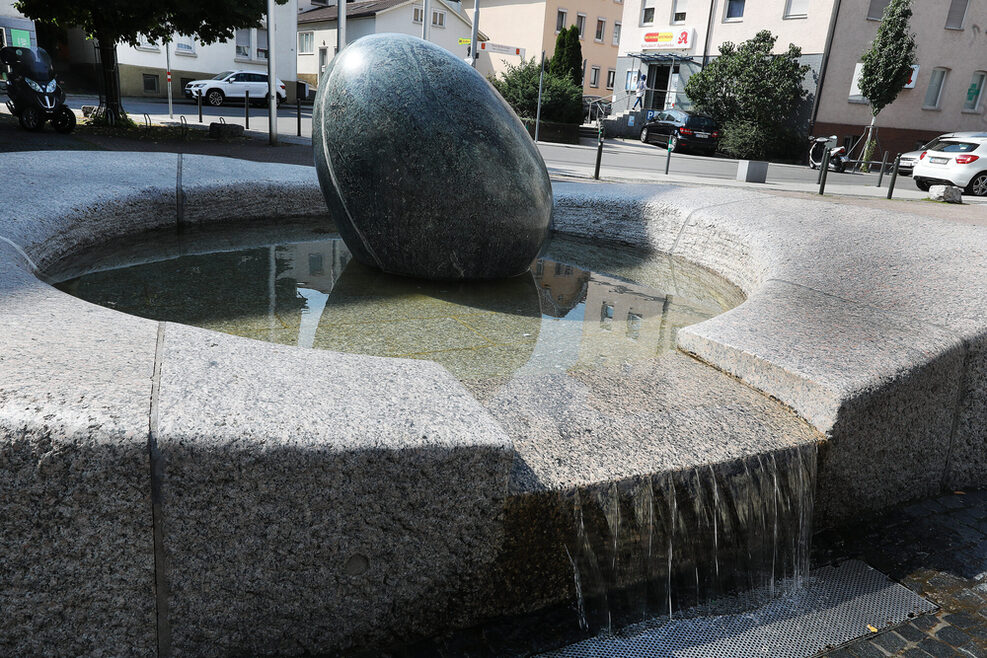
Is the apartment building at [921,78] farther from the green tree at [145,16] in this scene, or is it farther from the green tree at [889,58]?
the green tree at [145,16]

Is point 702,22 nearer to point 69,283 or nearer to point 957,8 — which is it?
point 957,8

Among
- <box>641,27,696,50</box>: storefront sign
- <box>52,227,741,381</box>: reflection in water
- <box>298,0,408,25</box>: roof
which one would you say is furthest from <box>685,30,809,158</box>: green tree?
<box>52,227,741,381</box>: reflection in water

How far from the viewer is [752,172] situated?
1902cm

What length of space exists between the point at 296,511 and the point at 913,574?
233cm

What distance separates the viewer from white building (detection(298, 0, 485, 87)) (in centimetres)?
4688

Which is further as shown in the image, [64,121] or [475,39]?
[475,39]

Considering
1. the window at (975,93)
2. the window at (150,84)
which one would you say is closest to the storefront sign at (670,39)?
the window at (975,93)

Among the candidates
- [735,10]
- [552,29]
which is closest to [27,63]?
[735,10]

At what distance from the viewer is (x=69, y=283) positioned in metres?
4.36

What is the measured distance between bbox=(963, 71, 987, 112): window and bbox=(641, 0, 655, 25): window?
14.3 meters

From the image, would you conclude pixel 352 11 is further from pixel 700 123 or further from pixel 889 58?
pixel 889 58

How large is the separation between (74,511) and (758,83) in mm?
31583

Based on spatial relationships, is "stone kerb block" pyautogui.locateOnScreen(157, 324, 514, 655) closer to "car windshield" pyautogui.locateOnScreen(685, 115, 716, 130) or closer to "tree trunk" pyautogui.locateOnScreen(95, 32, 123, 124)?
"tree trunk" pyautogui.locateOnScreen(95, 32, 123, 124)

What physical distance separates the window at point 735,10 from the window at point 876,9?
526 centimetres
